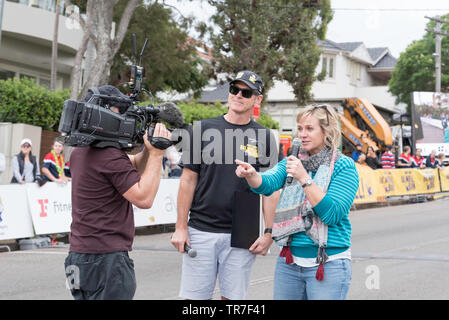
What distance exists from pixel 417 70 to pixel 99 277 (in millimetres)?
50453

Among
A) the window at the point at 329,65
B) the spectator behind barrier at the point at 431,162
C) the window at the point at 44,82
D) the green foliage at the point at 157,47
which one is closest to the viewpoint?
the spectator behind barrier at the point at 431,162

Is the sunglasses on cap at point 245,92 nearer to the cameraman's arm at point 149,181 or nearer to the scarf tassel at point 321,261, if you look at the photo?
the cameraman's arm at point 149,181

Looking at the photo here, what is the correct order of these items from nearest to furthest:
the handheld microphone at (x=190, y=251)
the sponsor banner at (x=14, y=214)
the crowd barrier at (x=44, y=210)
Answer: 1. the handheld microphone at (x=190, y=251)
2. the sponsor banner at (x=14, y=214)
3. the crowd barrier at (x=44, y=210)

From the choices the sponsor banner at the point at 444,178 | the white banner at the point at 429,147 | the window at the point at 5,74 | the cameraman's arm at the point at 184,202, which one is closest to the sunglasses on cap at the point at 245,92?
→ the cameraman's arm at the point at 184,202

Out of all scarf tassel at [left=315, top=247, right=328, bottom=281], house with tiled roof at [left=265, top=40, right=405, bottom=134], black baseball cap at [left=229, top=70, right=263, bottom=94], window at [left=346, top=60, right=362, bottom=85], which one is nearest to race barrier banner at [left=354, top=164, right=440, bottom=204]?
black baseball cap at [left=229, top=70, right=263, bottom=94]

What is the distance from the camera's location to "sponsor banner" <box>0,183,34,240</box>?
34.5ft

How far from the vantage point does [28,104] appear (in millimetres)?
17641

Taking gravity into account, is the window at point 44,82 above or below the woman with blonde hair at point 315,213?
above

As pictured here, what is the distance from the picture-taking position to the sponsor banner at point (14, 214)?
10.5 meters

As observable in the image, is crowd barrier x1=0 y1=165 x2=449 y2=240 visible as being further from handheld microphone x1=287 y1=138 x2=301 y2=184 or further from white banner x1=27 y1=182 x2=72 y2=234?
handheld microphone x1=287 y1=138 x2=301 y2=184

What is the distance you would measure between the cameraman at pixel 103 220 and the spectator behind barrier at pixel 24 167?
9.15 m

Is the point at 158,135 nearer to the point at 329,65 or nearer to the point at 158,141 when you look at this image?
the point at 158,141
